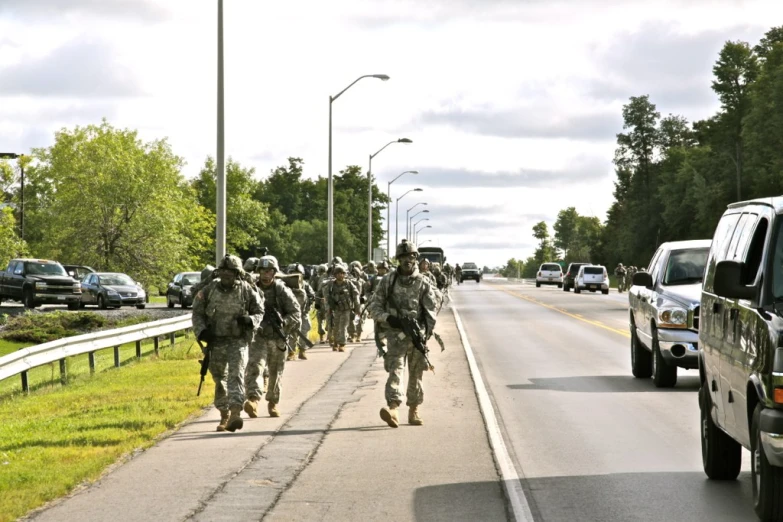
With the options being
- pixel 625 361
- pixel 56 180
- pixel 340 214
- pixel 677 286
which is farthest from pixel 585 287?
pixel 340 214

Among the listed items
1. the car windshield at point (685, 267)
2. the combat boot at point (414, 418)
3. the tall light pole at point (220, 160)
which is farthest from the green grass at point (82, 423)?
the car windshield at point (685, 267)

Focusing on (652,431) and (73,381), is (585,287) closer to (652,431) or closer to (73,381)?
(73,381)

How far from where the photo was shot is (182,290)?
51875 millimetres

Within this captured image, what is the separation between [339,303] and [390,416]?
13.1 m

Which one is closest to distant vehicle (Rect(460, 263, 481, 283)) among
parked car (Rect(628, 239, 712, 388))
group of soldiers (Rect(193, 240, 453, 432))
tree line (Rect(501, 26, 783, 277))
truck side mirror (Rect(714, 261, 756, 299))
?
tree line (Rect(501, 26, 783, 277))

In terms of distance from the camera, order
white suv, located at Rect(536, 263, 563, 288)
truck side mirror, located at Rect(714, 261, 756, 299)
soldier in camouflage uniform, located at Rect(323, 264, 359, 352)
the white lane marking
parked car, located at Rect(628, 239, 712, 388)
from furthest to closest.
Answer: white suv, located at Rect(536, 263, 563, 288) < soldier in camouflage uniform, located at Rect(323, 264, 359, 352) < parked car, located at Rect(628, 239, 712, 388) < the white lane marking < truck side mirror, located at Rect(714, 261, 756, 299)

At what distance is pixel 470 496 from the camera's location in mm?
9203

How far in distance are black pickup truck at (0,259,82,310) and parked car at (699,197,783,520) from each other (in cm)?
4265

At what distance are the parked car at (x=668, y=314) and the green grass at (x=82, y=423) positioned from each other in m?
5.79

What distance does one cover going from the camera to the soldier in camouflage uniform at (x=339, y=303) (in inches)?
1019

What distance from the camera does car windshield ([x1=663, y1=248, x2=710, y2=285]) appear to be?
707 inches

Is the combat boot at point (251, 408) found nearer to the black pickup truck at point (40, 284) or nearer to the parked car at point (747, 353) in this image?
the parked car at point (747, 353)

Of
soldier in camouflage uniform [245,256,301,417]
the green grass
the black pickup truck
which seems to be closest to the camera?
the green grass

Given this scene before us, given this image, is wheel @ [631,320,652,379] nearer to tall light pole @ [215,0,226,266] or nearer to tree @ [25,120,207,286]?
tall light pole @ [215,0,226,266]
